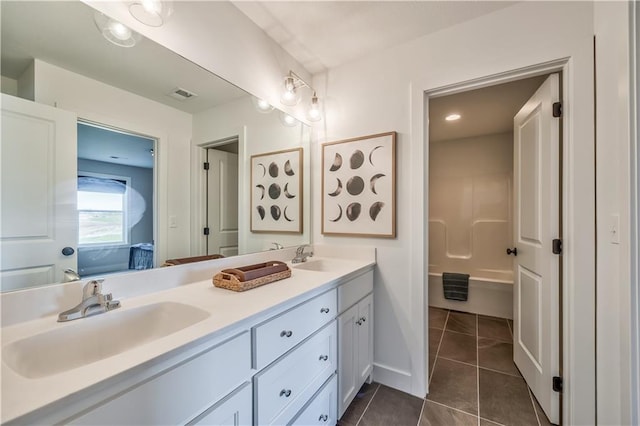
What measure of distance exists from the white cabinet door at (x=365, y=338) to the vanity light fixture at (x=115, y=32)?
176 centimetres

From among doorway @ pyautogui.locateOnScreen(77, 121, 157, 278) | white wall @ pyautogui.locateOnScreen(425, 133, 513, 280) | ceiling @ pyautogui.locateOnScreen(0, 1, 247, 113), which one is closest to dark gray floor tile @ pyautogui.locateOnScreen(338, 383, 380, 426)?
doorway @ pyautogui.locateOnScreen(77, 121, 157, 278)

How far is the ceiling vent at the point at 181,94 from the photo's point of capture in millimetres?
1243

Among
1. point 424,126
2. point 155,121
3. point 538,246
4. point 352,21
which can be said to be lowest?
point 538,246

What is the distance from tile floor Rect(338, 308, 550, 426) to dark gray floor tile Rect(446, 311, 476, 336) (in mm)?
231

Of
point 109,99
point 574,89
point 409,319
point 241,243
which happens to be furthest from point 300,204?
point 574,89

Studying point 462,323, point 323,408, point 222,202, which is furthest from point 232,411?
point 462,323

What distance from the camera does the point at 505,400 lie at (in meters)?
1.61

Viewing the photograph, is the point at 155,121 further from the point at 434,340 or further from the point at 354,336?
the point at 434,340

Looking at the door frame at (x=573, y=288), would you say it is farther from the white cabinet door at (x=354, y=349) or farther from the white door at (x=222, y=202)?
the white door at (x=222, y=202)

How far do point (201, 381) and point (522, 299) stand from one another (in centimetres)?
212

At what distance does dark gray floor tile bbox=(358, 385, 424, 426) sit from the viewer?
1.46 meters

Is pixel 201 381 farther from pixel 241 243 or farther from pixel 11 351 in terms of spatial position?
pixel 241 243

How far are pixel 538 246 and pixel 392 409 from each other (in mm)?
1364

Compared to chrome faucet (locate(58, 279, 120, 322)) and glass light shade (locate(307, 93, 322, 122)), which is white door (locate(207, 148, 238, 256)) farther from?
glass light shade (locate(307, 93, 322, 122))
